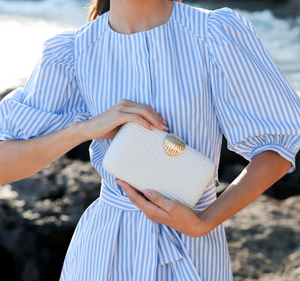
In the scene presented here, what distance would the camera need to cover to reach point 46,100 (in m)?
1.07

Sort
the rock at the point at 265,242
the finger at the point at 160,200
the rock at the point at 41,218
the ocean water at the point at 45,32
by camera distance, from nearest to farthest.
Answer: the finger at the point at 160,200, the rock at the point at 265,242, the rock at the point at 41,218, the ocean water at the point at 45,32

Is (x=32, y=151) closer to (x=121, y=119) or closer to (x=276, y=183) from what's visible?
(x=121, y=119)

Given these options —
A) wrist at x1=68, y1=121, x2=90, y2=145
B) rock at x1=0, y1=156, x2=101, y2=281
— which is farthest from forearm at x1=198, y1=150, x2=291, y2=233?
rock at x1=0, y1=156, x2=101, y2=281

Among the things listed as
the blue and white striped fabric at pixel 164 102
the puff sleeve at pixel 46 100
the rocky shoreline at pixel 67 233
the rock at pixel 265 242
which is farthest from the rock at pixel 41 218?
the puff sleeve at pixel 46 100

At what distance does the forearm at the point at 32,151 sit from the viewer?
39.1 inches

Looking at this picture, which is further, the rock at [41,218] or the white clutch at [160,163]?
the rock at [41,218]

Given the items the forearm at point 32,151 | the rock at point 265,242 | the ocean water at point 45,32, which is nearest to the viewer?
the forearm at point 32,151

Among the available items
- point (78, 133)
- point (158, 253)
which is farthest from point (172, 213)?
point (78, 133)

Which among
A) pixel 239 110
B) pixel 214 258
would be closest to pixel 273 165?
pixel 239 110

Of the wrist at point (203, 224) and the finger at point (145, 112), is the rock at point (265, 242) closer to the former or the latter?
the wrist at point (203, 224)

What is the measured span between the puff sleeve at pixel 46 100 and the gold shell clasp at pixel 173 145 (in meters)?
0.31

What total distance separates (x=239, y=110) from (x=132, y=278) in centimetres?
44

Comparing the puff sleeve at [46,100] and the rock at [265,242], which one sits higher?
the puff sleeve at [46,100]

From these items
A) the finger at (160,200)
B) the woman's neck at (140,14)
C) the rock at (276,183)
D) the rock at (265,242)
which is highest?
the woman's neck at (140,14)
